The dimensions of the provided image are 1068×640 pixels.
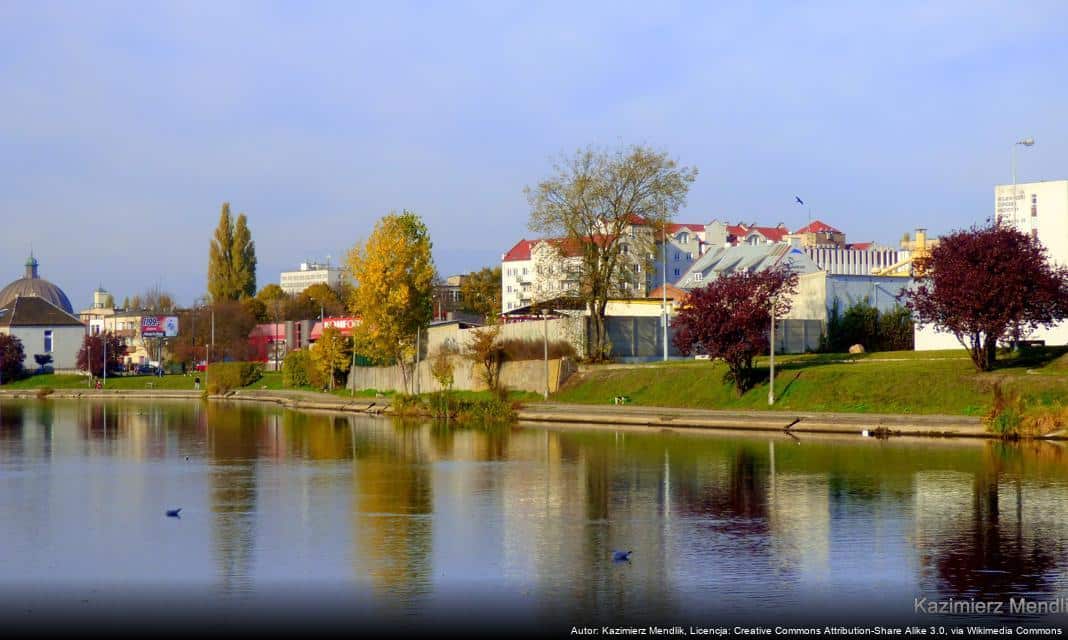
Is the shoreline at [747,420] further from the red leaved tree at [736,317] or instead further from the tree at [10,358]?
the tree at [10,358]

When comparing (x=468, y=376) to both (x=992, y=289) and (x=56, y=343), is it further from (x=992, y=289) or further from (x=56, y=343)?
(x=56, y=343)

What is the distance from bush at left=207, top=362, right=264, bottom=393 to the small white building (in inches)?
1507

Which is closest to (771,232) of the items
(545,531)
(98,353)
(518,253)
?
(518,253)

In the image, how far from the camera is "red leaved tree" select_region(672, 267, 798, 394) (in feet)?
171

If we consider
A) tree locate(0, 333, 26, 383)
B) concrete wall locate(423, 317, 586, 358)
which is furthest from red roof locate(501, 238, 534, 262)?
concrete wall locate(423, 317, 586, 358)

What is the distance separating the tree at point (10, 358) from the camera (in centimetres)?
12419

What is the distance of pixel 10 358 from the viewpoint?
124938mm

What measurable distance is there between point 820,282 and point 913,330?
5.48 meters

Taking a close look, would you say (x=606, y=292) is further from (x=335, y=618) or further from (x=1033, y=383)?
(x=335, y=618)

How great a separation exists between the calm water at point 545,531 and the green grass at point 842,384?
516 cm

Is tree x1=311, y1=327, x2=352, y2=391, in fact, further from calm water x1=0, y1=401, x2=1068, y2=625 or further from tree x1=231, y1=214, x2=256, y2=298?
tree x1=231, y1=214, x2=256, y2=298

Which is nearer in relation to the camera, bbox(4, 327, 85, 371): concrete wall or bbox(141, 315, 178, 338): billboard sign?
bbox(4, 327, 85, 371): concrete wall

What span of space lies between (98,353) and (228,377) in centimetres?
3059

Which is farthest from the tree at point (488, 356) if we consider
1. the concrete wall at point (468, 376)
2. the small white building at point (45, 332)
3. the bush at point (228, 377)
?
the small white building at point (45, 332)
